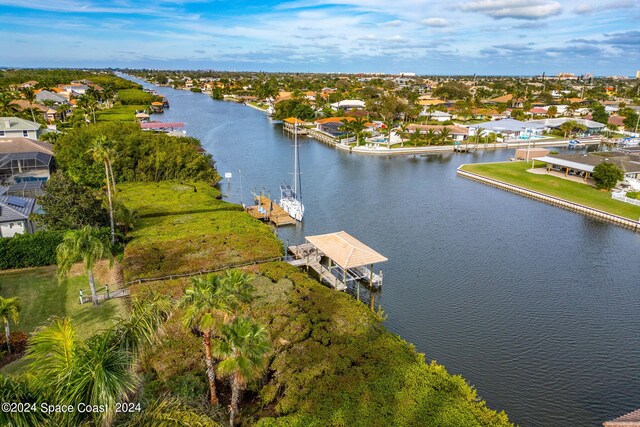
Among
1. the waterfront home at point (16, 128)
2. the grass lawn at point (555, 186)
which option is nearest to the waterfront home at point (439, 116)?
the grass lawn at point (555, 186)

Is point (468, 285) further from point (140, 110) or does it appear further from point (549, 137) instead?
point (140, 110)

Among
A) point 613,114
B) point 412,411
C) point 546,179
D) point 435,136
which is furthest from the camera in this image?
point 613,114

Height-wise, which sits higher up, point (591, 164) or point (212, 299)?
point (212, 299)

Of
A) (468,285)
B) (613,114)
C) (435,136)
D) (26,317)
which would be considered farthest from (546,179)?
(613,114)

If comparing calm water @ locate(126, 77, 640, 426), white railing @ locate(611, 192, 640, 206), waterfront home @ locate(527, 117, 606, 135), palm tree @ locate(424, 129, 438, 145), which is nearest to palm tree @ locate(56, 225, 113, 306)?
calm water @ locate(126, 77, 640, 426)

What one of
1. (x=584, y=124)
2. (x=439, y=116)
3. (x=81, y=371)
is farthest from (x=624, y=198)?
(x=439, y=116)

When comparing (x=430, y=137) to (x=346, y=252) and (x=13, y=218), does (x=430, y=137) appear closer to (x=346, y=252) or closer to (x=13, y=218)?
(x=346, y=252)

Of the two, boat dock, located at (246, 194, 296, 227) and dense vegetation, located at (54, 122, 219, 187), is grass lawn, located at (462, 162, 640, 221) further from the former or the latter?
dense vegetation, located at (54, 122, 219, 187)
